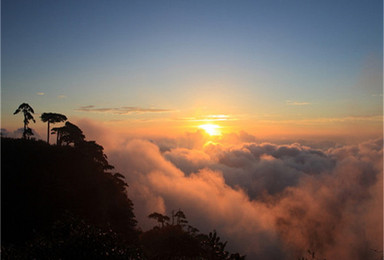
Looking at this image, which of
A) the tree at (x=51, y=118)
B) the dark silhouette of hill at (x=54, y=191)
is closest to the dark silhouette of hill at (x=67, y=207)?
the dark silhouette of hill at (x=54, y=191)

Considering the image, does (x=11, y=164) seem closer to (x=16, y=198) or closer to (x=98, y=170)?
(x=16, y=198)

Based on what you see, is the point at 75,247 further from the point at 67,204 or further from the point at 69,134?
the point at 69,134

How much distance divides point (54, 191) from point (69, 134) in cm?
1782

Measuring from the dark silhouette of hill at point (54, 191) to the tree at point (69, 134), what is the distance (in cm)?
248

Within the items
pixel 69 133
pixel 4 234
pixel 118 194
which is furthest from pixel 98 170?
pixel 4 234

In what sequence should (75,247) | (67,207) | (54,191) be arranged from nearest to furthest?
(75,247)
(67,207)
(54,191)

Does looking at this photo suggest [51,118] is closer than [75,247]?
No

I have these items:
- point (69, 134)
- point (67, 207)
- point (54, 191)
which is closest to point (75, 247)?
point (67, 207)

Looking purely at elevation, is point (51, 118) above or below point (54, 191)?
above

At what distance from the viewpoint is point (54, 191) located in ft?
117

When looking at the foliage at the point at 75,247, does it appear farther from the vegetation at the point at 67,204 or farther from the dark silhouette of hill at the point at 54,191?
the dark silhouette of hill at the point at 54,191

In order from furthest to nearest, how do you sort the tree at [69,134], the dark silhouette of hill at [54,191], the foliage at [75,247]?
the tree at [69,134]
the dark silhouette of hill at [54,191]
the foliage at [75,247]

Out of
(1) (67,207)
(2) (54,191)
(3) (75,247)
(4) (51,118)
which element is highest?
(4) (51,118)

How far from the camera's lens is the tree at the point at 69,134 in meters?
49.9
